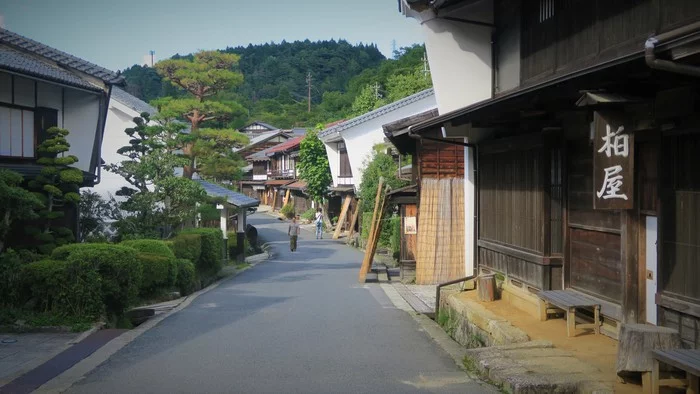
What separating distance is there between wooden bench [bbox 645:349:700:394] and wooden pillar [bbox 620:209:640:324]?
1.80 metres

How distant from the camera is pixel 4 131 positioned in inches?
665

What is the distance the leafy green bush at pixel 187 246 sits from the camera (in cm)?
2100

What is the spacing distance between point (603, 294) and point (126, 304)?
9.54 m

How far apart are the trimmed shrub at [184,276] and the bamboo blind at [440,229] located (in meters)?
7.11

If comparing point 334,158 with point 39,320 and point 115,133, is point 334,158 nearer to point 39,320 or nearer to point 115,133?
point 115,133

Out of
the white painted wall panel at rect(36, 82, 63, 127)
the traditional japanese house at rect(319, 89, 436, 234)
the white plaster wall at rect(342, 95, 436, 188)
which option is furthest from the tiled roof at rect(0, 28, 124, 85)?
the white plaster wall at rect(342, 95, 436, 188)

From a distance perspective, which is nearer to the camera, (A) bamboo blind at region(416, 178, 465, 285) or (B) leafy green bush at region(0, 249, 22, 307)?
(B) leafy green bush at region(0, 249, 22, 307)

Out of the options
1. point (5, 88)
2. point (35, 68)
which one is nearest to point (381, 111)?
point (35, 68)

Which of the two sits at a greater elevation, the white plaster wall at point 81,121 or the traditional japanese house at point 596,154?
the white plaster wall at point 81,121

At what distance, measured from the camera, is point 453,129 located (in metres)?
13.5

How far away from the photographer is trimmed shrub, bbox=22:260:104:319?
12.6m

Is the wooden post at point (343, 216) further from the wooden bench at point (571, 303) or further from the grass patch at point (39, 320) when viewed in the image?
the wooden bench at point (571, 303)

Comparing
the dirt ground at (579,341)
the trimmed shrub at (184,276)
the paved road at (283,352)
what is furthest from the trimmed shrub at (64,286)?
the dirt ground at (579,341)

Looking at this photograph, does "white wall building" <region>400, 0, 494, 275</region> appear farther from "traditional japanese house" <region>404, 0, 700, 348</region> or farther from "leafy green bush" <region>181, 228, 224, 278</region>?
"leafy green bush" <region>181, 228, 224, 278</region>
